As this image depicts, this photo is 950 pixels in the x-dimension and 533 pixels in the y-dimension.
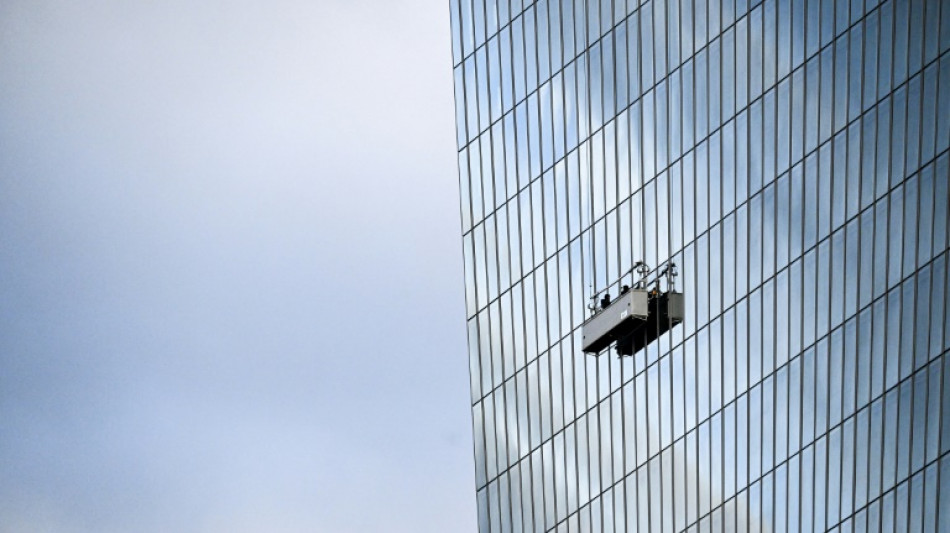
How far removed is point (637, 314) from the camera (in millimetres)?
73312

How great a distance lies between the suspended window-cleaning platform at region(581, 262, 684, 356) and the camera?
242 feet

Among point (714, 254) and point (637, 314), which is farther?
point (714, 254)

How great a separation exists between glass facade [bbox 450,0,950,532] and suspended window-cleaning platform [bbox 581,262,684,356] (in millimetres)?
791

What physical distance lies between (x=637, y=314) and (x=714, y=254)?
16.5ft

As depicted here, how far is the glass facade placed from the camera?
69.1 meters

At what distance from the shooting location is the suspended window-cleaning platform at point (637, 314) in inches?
2904

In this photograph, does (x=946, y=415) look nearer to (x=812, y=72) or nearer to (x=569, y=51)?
(x=812, y=72)

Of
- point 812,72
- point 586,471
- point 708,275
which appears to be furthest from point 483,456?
point 812,72

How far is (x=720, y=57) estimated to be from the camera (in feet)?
253

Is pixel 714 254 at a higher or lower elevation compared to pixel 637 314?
higher

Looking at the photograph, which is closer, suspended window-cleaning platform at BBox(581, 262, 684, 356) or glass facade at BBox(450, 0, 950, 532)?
glass facade at BBox(450, 0, 950, 532)

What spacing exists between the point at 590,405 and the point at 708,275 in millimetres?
7778

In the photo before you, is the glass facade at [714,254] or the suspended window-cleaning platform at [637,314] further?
the suspended window-cleaning platform at [637,314]

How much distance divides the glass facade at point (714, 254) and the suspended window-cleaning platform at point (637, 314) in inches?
31.1
